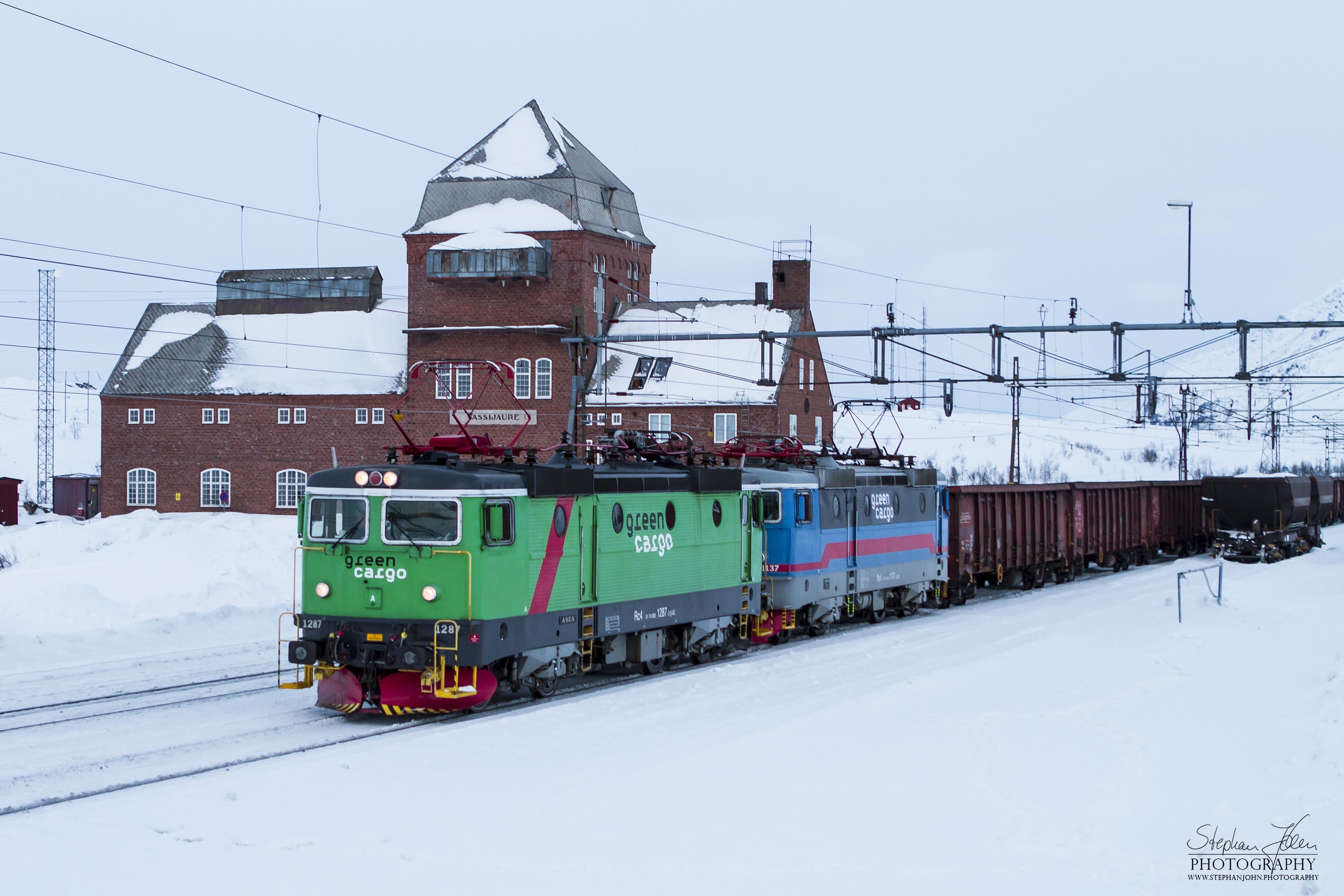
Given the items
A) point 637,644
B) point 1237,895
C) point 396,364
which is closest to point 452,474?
point 637,644

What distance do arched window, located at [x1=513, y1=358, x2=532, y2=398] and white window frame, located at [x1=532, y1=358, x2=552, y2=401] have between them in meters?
0.25

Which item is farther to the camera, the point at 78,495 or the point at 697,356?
the point at 78,495

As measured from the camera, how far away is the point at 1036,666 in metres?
18.5

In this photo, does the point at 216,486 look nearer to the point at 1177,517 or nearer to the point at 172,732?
the point at 1177,517

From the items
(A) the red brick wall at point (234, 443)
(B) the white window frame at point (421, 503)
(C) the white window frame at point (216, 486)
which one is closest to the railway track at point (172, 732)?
(B) the white window frame at point (421, 503)

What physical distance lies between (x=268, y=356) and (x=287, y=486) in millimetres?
6438

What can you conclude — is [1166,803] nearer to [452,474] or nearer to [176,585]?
[452,474]

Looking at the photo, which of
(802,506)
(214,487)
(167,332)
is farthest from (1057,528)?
(167,332)

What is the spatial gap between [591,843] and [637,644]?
9.45 meters

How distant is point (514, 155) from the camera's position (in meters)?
62.9

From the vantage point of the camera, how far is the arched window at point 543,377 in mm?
60469

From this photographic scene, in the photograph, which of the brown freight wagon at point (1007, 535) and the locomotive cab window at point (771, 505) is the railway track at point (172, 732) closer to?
the locomotive cab window at point (771, 505)

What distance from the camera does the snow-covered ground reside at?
9211 millimetres

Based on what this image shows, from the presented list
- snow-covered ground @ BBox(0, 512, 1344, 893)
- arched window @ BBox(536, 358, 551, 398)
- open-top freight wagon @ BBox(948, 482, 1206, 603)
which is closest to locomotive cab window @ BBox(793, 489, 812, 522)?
snow-covered ground @ BBox(0, 512, 1344, 893)
